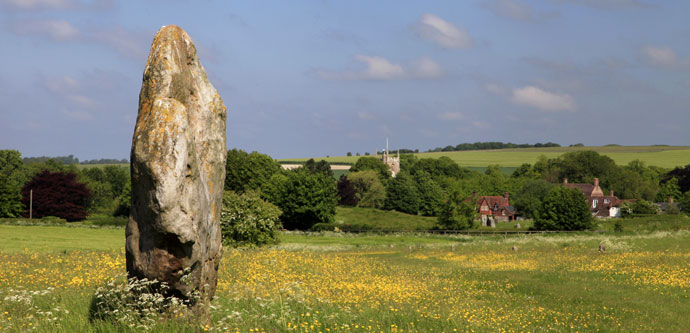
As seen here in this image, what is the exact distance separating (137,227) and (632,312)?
16.5 metres

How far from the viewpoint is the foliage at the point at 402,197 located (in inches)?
5468

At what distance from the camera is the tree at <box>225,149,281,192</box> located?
367 ft

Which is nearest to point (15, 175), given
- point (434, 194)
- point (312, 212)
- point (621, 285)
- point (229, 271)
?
point (312, 212)

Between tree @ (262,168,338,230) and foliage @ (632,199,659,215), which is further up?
→ tree @ (262,168,338,230)

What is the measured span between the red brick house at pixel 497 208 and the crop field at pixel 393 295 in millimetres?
119253

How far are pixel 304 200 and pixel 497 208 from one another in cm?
7829

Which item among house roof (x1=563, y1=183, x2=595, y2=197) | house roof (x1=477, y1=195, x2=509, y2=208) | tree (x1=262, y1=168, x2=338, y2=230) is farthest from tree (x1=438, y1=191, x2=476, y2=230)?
house roof (x1=563, y1=183, x2=595, y2=197)

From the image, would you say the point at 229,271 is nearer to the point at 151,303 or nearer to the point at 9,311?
the point at 9,311

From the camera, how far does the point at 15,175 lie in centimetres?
12644

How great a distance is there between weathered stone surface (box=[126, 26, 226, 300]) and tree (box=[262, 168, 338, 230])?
83780mm

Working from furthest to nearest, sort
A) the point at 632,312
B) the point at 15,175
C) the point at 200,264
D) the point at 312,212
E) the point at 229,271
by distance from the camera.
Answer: the point at 15,175
the point at 312,212
the point at 229,271
the point at 632,312
the point at 200,264

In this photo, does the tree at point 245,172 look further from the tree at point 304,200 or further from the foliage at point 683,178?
the foliage at point 683,178

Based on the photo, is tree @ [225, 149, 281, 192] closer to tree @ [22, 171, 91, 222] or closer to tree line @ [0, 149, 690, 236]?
tree line @ [0, 149, 690, 236]

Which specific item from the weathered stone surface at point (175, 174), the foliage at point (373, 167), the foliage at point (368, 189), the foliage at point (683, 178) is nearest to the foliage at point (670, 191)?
the foliage at point (683, 178)
